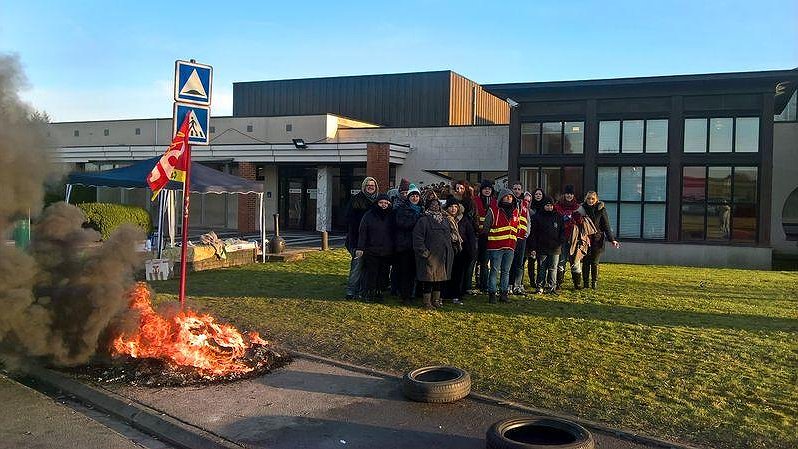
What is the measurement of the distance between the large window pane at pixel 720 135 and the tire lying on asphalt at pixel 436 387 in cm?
1612

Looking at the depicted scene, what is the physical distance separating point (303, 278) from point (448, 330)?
5467 millimetres

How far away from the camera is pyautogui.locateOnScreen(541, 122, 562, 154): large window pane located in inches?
815

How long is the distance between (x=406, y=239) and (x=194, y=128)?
3.30m

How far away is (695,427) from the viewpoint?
4824mm

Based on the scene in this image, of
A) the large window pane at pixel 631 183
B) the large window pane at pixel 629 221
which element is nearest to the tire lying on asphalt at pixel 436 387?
the large window pane at pixel 629 221

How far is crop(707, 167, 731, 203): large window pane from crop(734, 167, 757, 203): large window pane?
21 centimetres

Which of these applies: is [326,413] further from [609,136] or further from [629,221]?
[609,136]

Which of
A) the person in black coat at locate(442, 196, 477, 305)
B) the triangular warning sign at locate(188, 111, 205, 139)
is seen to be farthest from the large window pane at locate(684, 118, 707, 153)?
the triangular warning sign at locate(188, 111, 205, 139)

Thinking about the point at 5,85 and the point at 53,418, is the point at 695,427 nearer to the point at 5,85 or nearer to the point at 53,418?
the point at 53,418

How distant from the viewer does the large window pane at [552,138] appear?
20703 millimetres

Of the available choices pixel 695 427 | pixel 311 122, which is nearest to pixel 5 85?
pixel 695 427

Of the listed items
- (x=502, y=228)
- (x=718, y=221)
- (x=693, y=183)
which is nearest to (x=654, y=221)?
(x=693, y=183)

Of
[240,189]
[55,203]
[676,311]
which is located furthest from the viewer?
[240,189]

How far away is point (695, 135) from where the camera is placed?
19.3 metres
